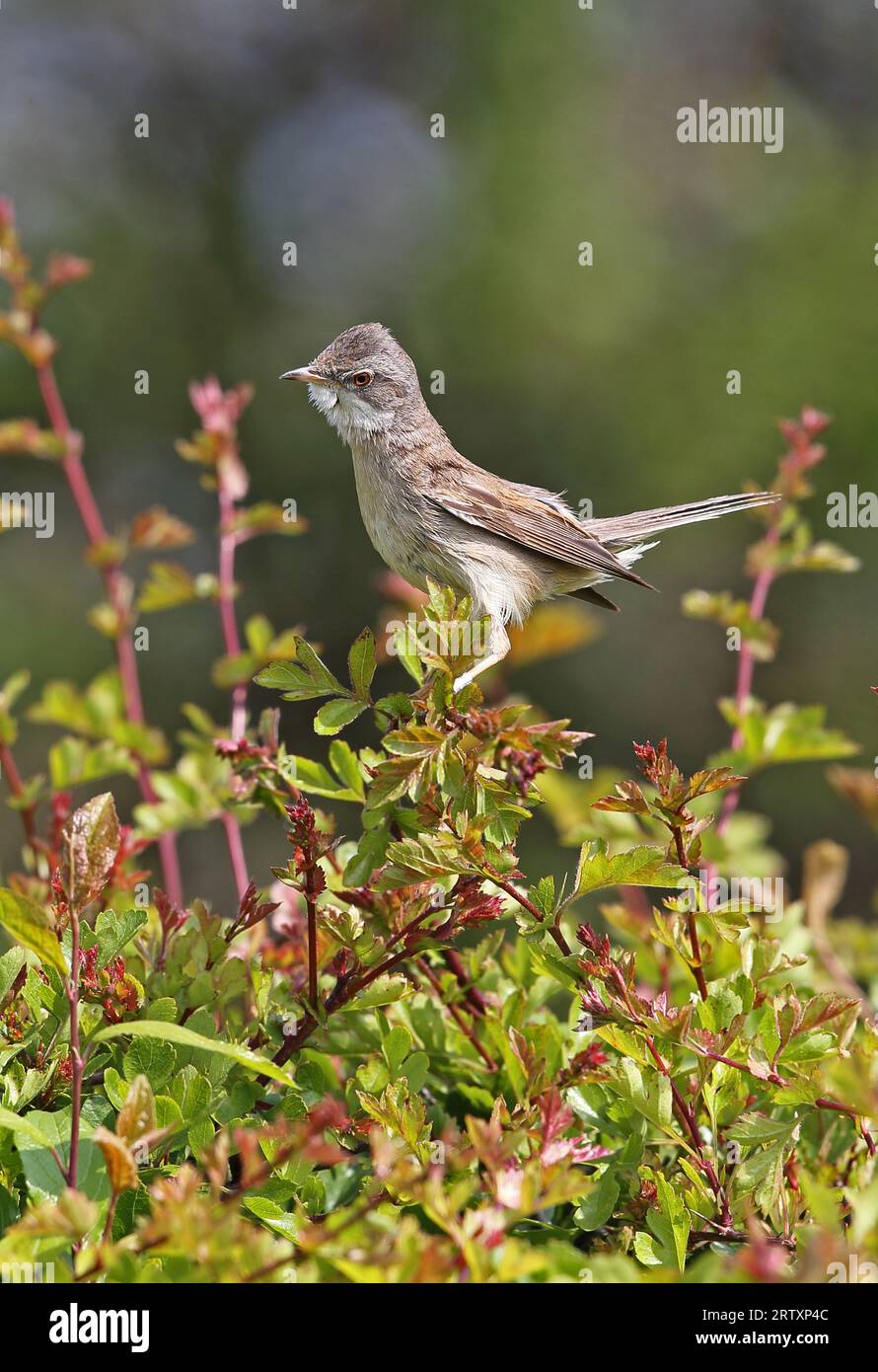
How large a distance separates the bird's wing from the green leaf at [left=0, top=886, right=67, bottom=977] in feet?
6.92

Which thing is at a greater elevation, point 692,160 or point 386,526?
point 692,160

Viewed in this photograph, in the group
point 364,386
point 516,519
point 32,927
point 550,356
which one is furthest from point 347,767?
point 550,356

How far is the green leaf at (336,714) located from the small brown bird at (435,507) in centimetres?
144

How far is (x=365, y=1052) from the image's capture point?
5.62 feet

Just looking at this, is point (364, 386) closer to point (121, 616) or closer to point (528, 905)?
point (121, 616)

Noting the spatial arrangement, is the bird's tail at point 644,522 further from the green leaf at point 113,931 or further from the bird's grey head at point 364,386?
the green leaf at point 113,931

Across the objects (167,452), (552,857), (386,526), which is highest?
(167,452)

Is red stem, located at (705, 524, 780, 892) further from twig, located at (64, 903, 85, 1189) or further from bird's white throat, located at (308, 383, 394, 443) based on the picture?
twig, located at (64, 903, 85, 1189)

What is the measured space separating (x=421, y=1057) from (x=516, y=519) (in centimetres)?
205

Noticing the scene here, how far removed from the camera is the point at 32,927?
1383 millimetres
